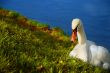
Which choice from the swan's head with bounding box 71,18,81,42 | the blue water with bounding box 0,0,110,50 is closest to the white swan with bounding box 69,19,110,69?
the swan's head with bounding box 71,18,81,42

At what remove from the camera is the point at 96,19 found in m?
35.8

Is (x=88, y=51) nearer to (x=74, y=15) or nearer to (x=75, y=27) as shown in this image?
(x=75, y=27)

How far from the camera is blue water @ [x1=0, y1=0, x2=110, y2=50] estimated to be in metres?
29.5

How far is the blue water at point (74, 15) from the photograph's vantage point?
96.7 feet

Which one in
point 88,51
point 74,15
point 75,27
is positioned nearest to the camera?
point 75,27

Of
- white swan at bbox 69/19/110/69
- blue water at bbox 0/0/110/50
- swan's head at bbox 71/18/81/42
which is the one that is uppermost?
blue water at bbox 0/0/110/50

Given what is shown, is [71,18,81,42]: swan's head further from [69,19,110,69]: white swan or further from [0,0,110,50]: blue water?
[0,0,110,50]: blue water

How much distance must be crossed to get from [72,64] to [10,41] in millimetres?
1542

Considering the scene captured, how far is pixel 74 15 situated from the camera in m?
35.2

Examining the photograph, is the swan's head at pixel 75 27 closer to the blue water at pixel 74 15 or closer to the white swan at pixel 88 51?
the white swan at pixel 88 51

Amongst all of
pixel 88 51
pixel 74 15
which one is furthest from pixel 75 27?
pixel 74 15

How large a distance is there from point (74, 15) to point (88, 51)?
70.8ft

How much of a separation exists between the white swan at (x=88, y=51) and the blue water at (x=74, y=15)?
1073 cm

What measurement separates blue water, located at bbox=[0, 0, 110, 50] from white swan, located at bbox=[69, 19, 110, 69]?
35.2 feet
